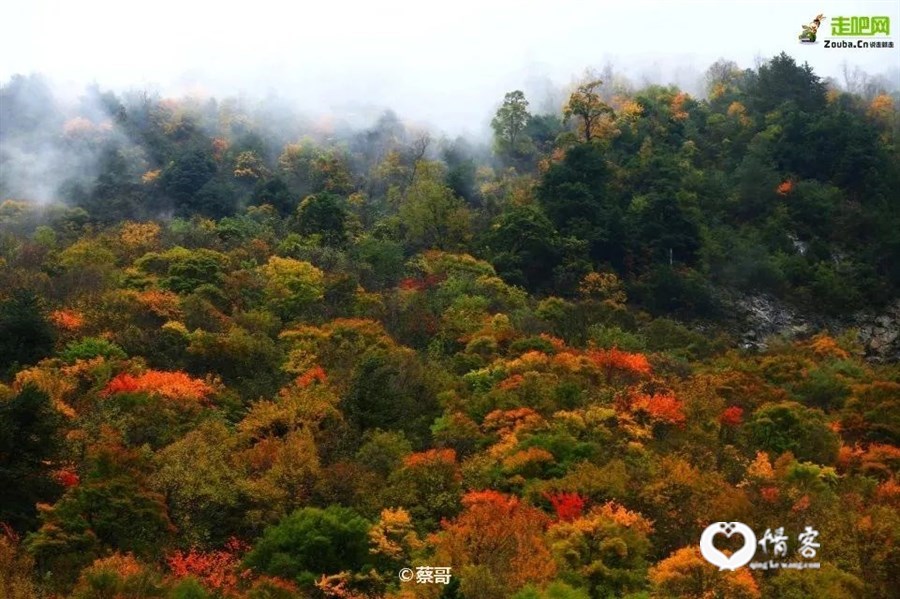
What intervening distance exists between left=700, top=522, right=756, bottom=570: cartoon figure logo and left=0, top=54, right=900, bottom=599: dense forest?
43 centimetres

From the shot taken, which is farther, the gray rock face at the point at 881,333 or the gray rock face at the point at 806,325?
the gray rock face at the point at 806,325

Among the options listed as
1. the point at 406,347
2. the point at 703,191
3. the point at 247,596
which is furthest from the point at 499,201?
the point at 247,596

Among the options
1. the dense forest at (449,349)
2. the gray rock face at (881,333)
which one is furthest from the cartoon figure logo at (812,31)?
the gray rock face at (881,333)

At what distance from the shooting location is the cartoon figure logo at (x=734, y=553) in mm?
22312

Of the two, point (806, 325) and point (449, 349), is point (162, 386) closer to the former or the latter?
point (449, 349)

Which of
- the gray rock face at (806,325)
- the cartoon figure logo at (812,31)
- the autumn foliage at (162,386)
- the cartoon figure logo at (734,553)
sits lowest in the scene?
the cartoon figure logo at (734,553)

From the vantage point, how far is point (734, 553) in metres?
23.2

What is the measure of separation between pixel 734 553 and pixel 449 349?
25119 millimetres

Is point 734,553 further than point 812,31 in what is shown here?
No

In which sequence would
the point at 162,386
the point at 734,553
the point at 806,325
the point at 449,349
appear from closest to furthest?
the point at 734,553, the point at 162,386, the point at 449,349, the point at 806,325

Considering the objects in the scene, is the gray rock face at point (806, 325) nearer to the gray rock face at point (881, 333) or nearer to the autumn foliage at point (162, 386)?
the gray rock face at point (881, 333)

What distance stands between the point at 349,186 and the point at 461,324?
3136cm

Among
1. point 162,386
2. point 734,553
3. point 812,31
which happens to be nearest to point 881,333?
point 812,31

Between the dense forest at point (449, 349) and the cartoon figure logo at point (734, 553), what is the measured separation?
434 mm
